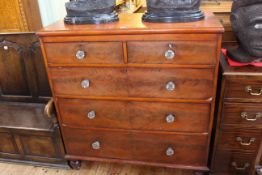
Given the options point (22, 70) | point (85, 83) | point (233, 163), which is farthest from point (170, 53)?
point (22, 70)

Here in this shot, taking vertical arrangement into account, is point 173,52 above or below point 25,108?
above

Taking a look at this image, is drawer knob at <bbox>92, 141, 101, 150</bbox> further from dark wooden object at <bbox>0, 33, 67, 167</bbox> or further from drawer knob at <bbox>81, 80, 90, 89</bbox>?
drawer knob at <bbox>81, 80, 90, 89</bbox>

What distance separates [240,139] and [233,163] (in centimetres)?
20

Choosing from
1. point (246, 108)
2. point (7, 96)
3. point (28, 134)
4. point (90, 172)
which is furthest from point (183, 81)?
point (7, 96)

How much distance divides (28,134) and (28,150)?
0.18m

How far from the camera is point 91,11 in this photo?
1299 mm

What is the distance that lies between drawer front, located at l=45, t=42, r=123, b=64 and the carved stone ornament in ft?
2.07

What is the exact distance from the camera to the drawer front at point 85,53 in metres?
1.24

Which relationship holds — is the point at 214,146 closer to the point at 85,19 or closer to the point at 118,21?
the point at 118,21

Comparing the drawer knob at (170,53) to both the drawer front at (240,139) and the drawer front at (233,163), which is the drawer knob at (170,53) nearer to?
the drawer front at (240,139)

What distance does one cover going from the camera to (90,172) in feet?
5.77

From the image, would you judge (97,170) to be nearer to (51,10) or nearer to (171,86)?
(171,86)

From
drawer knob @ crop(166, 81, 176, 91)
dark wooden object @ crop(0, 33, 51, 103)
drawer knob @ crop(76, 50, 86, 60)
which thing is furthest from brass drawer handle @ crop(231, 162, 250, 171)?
dark wooden object @ crop(0, 33, 51, 103)

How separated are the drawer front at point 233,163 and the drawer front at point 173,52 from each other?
25.5 inches
